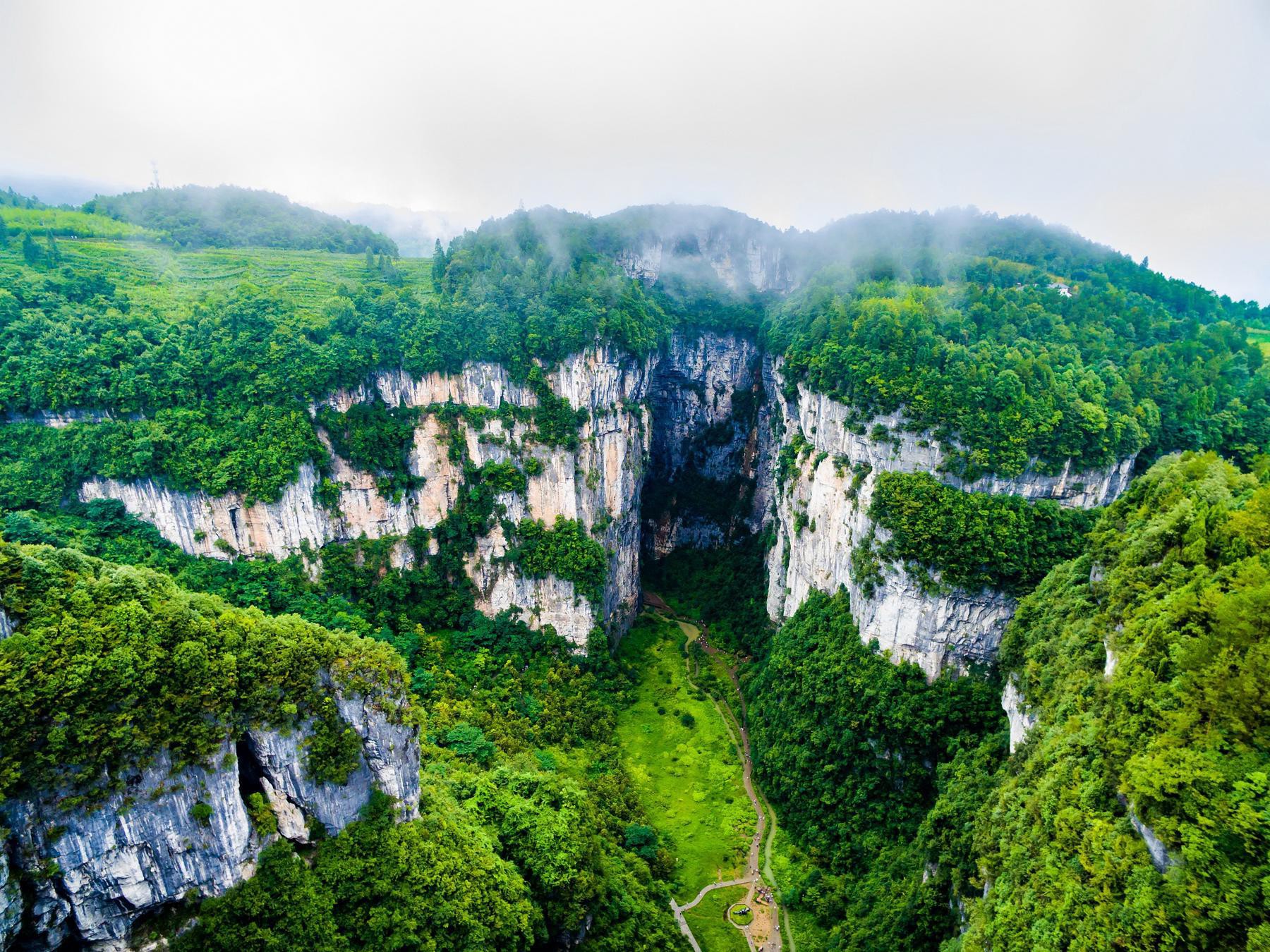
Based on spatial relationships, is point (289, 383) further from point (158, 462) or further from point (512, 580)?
point (512, 580)

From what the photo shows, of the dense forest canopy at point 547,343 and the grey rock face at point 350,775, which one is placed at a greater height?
the dense forest canopy at point 547,343

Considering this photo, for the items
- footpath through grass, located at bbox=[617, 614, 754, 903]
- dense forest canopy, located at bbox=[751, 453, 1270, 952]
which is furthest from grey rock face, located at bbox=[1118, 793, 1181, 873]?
footpath through grass, located at bbox=[617, 614, 754, 903]

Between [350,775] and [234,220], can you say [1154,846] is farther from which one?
[234,220]

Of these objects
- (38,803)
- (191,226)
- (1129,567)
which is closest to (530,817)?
(38,803)

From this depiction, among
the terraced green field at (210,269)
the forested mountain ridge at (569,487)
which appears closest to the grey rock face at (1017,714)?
the forested mountain ridge at (569,487)

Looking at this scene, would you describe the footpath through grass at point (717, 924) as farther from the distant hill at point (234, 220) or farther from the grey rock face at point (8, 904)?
the distant hill at point (234, 220)

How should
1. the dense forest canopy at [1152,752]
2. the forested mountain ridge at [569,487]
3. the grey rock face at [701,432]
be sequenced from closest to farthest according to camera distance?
the dense forest canopy at [1152,752] < the forested mountain ridge at [569,487] < the grey rock face at [701,432]

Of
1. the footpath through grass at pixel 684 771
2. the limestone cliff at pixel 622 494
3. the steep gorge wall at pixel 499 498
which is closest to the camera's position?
the footpath through grass at pixel 684 771
